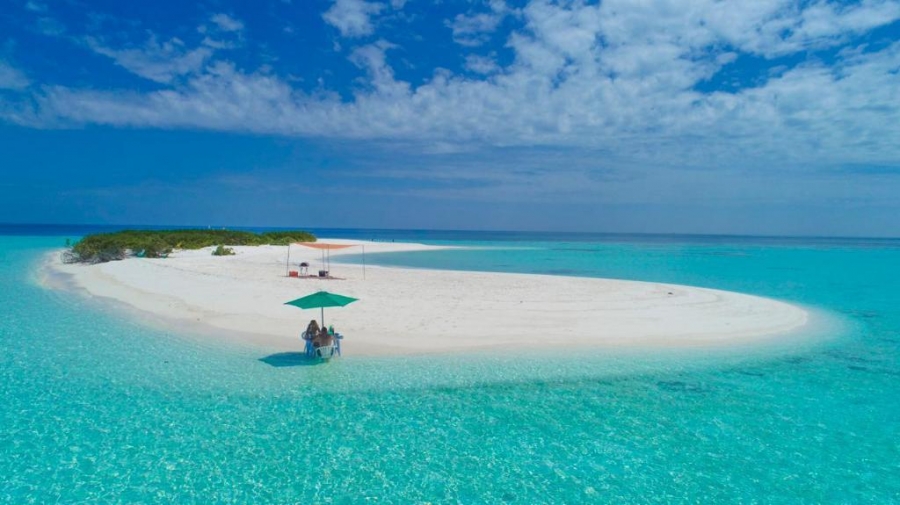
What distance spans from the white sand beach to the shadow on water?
79 cm

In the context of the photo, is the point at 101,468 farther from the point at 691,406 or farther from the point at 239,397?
the point at 691,406

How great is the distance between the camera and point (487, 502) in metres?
7.82

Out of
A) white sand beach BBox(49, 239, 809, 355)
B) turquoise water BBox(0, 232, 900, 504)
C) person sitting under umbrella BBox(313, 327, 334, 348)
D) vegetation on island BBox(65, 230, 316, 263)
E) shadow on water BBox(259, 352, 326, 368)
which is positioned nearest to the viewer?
turquoise water BBox(0, 232, 900, 504)

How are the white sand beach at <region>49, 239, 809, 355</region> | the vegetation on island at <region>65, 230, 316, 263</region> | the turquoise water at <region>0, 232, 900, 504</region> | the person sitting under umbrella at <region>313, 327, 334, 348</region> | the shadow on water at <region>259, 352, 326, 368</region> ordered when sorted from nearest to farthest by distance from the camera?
the turquoise water at <region>0, 232, 900, 504</region> < the shadow on water at <region>259, 352, 326, 368</region> < the person sitting under umbrella at <region>313, 327, 334, 348</region> < the white sand beach at <region>49, 239, 809, 355</region> < the vegetation on island at <region>65, 230, 316, 263</region>

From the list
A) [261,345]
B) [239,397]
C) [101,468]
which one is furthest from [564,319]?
[101,468]

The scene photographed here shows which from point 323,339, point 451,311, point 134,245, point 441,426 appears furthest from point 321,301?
point 134,245

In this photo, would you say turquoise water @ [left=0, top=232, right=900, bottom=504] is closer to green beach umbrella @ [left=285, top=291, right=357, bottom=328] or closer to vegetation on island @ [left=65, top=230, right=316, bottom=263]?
green beach umbrella @ [left=285, top=291, right=357, bottom=328]

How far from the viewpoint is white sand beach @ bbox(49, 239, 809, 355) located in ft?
56.4

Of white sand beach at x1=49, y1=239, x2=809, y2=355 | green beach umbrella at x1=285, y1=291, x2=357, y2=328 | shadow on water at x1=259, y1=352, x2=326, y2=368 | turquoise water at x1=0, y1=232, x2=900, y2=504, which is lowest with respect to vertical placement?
turquoise water at x1=0, y1=232, x2=900, y2=504

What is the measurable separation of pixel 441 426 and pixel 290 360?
619 centimetres

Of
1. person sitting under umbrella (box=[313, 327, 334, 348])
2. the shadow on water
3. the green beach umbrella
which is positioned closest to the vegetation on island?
the shadow on water

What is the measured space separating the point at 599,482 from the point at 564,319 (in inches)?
463

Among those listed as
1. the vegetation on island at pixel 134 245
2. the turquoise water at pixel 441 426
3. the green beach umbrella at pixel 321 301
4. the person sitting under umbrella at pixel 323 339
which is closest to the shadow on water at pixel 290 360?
the turquoise water at pixel 441 426

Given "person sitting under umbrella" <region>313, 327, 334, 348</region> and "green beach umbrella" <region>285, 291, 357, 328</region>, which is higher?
"green beach umbrella" <region>285, 291, 357, 328</region>
